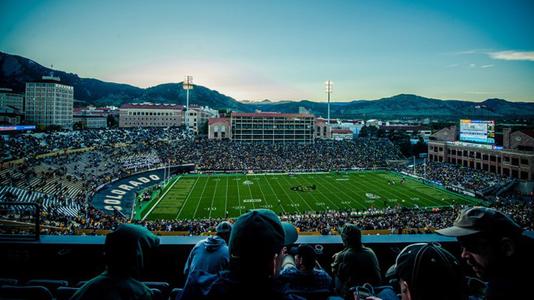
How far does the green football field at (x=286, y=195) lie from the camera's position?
92.4ft

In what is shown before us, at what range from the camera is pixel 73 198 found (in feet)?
88.8

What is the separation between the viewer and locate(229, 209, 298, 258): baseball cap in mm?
1579

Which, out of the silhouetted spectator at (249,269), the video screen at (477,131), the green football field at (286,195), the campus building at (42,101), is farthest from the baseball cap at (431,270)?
the campus building at (42,101)

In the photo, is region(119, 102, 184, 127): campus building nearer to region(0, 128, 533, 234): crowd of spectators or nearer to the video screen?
region(0, 128, 533, 234): crowd of spectators

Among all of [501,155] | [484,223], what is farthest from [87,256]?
[501,155]

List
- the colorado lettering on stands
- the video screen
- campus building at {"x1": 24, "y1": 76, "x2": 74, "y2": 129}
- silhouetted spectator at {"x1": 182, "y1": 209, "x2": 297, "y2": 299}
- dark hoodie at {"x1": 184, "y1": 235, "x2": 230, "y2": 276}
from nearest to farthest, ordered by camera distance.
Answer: silhouetted spectator at {"x1": 182, "y1": 209, "x2": 297, "y2": 299}, dark hoodie at {"x1": 184, "y1": 235, "x2": 230, "y2": 276}, the colorado lettering on stands, the video screen, campus building at {"x1": 24, "y1": 76, "x2": 74, "y2": 129}

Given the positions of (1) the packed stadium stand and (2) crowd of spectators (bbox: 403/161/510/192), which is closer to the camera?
(1) the packed stadium stand

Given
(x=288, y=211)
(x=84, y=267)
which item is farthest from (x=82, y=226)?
(x=84, y=267)

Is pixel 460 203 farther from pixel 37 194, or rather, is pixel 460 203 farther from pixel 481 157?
pixel 37 194

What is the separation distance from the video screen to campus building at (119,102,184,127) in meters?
74.8

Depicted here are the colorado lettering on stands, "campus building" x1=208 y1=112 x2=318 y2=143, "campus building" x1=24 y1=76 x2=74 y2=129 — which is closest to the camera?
the colorado lettering on stands

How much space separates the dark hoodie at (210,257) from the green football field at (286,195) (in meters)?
23.0

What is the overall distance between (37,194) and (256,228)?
29439 mm

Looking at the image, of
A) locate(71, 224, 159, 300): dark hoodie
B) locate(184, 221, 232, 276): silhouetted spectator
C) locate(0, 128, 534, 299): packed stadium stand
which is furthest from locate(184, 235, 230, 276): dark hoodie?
locate(71, 224, 159, 300): dark hoodie
